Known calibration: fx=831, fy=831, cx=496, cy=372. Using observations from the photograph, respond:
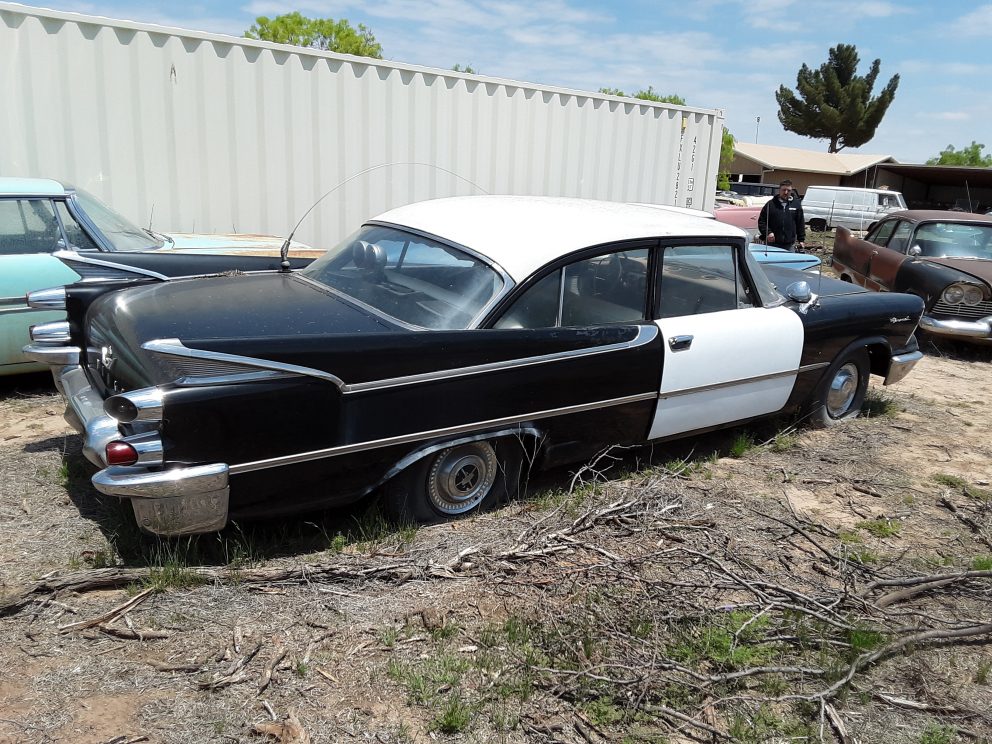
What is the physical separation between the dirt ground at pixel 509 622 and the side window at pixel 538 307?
88 cm

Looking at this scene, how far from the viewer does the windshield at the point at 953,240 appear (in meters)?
9.17

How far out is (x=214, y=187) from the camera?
7.64 m

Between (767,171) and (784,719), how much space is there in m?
47.7

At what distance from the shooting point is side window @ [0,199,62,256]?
5340 millimetres

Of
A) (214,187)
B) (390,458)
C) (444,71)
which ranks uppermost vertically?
(444,71)

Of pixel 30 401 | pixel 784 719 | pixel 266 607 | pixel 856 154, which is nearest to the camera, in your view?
pixel 784 719

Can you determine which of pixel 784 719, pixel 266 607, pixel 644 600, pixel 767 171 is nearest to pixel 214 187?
pixel 266 607

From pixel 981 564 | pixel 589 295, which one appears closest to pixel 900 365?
pixel 981 564

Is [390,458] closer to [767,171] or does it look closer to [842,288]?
[842,288]

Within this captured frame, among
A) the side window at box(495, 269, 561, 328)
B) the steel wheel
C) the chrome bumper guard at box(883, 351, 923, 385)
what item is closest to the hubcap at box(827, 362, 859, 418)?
the steel wheel

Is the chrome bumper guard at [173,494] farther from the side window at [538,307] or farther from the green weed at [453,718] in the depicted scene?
the side window at [538,307]

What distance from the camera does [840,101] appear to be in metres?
54.8

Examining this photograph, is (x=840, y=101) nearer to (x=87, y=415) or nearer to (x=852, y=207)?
(x=852, y=207)

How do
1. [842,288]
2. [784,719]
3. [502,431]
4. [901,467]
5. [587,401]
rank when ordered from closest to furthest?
[784,719] < [502,431] < [587,401] < [901,467] < [842,288]
